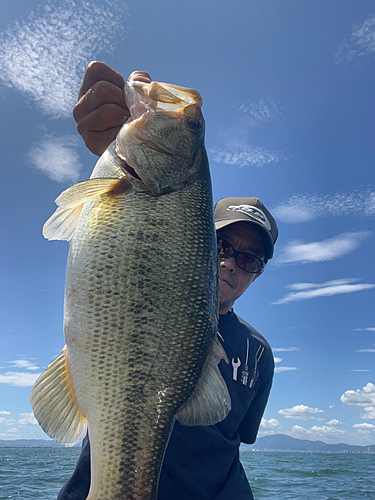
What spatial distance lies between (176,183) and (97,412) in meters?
1.45

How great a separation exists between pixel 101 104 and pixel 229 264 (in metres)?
1.86

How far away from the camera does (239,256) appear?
3.59m

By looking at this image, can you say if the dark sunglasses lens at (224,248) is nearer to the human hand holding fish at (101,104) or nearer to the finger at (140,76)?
the human hand holding fish at (101,104)

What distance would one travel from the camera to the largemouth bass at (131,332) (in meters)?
1.75

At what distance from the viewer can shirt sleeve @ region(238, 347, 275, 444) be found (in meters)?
3.38

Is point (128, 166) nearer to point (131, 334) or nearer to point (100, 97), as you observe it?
point (100, 97)

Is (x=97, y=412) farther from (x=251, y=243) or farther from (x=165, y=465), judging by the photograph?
(x=251, y=243)

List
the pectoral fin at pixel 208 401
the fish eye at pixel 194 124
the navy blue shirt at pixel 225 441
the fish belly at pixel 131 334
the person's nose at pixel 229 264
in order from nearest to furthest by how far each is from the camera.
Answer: the fish belly at pixel 131 334
the pectoral fin at pixel 208 401
the navy blue shirt at pixel 225 441
the fish eye at pixel 194 124
the person's nose at pixel 229 264

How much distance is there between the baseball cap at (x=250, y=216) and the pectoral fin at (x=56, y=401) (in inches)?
81.5

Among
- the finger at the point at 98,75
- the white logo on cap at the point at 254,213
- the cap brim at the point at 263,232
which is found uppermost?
the finger at the point at 98,75

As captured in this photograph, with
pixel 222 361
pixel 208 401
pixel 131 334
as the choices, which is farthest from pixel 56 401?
pixel 222 361

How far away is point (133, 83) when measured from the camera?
2551 mm

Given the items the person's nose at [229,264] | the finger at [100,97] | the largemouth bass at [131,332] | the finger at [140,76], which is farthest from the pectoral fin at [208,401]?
the finger at [140,76]

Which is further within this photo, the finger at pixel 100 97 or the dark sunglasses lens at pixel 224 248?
the dark sunglasses lens at pixel 224 248
